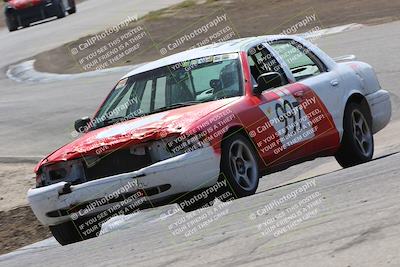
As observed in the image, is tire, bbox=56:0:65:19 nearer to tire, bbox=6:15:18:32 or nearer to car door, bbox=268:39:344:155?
tire, bbox=6:15:18:32

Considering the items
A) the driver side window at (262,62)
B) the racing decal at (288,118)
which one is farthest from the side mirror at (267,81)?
the driver side window at (262,62)

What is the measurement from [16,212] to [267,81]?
3.33 meters

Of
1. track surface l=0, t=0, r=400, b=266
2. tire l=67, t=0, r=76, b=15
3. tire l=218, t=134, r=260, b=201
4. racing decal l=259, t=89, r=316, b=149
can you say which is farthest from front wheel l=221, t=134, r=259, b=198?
tire l=67, t=0, r=76, b=15

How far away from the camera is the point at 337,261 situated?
5.01 m

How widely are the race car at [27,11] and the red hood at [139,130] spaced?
26474 millimetres

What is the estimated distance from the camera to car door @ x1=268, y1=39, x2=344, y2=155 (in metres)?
9.38

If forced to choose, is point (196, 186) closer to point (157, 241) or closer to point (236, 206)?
point (236, 206)

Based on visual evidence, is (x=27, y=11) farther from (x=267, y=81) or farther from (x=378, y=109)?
(x=267, y=81)

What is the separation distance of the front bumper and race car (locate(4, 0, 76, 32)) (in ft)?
89.1

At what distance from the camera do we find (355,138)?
9906 mm

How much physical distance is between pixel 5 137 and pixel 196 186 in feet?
29.6

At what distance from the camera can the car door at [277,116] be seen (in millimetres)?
8734

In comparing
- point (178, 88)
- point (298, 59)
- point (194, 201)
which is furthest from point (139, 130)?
point (298, 59)

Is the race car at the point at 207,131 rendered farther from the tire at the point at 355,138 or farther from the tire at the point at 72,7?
the tire at the point at 72,7
